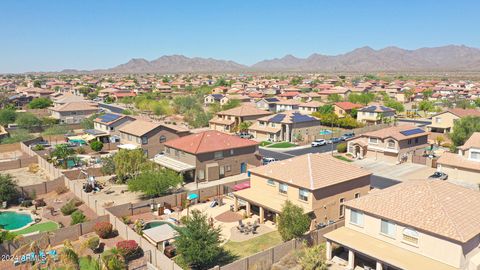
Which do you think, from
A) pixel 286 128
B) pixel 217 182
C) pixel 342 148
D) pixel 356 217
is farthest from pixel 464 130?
pixel 356 217

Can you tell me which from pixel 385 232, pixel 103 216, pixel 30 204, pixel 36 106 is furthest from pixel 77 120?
pixel 385 232

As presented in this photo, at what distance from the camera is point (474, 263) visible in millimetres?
23344

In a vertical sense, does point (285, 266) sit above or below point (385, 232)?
below

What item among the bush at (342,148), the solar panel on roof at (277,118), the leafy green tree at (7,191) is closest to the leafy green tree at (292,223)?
the leafy green tree at (7,191)

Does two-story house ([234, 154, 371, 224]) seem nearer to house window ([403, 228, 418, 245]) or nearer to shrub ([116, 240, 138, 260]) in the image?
house window ([403, 228, 418, 245])

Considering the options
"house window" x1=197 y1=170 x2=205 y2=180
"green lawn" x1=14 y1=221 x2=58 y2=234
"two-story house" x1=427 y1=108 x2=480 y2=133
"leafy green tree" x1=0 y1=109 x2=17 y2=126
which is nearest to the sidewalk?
"house window" x1=197 y1=170 x2=205 y2=180

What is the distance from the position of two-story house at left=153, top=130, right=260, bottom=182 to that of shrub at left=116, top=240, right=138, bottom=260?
58.4 ft

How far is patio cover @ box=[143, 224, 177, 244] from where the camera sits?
1136 inches

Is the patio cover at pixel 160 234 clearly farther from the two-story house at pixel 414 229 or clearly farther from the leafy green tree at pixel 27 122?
the leafy green tree at pixel 27 122

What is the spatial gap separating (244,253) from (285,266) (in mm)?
3757

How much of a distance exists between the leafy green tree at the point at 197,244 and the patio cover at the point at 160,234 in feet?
11.3

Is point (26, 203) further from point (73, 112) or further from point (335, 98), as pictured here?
point (335, 98)

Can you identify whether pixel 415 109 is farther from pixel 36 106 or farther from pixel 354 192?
pixel 36 106

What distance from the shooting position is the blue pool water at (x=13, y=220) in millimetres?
36156
